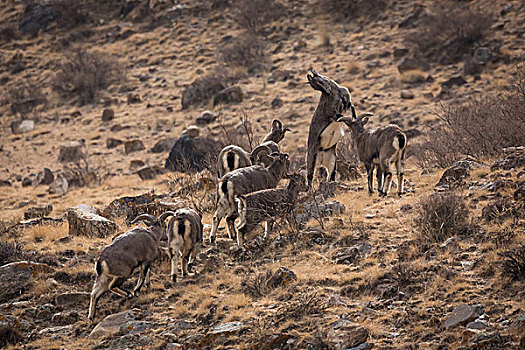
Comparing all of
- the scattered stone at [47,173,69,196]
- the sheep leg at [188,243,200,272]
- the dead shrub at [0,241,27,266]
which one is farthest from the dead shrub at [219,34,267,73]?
the sheep leg at [188,243,200,272]

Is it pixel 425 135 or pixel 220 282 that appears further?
pixel 425 135

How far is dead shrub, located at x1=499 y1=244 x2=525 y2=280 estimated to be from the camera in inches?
283

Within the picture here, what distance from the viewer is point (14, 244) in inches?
447

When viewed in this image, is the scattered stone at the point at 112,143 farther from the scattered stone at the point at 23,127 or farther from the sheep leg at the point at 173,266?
the sheep leg at the point at 173,266

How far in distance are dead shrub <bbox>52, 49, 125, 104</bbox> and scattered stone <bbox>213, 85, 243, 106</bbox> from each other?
8.03m

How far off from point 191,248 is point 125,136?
17.5m

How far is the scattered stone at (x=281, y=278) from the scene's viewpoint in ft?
27.7

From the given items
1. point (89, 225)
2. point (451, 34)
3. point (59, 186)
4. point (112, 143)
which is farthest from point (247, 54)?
point (89, 225)

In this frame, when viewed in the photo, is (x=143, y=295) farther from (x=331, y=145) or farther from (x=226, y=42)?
(x=226, y=42)

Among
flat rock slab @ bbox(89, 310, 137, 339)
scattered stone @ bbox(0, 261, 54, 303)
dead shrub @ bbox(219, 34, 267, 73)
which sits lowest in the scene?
flat rock slab @ bbox(89, 310, 137, 339)

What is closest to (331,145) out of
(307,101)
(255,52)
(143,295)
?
(143,295)

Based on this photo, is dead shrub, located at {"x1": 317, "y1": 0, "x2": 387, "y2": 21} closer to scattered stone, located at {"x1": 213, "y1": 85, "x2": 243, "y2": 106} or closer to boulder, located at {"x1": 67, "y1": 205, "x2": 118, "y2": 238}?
scattered stone, located at {"x1": 213, "y1": 85, "x2": 243, "y2": 106}

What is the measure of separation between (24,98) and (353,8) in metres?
19.7

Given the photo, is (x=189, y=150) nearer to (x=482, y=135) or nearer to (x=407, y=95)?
(x=407, y=95)
